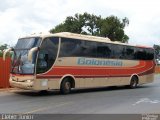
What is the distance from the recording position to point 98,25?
262 ft

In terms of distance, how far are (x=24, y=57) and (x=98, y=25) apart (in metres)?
59.8

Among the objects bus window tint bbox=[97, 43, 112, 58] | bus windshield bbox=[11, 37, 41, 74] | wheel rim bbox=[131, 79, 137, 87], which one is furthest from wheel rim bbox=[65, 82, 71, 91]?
wheel rim bbox=[131, 79, 137, 87]

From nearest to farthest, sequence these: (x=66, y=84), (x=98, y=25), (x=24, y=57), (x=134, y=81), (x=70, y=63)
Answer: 1. (x=24, y=57)
2. (x=66, y=84)
3. (x=70, y=63)
4. (x=134, y=81)
5. (x=98, y=25)

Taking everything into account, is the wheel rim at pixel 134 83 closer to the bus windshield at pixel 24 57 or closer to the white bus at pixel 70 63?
the white bus at pixel 70 63

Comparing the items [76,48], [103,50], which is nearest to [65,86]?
[76,48]

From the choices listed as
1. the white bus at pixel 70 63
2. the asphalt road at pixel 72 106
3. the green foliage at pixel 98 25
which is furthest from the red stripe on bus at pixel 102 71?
the green foliage at pixel 98 25

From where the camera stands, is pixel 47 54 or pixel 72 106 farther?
pixel 47 54

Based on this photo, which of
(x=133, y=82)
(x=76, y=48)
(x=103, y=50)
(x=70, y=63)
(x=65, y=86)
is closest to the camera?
(x=65, y=86)

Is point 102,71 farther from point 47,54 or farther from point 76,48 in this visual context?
point 47,54

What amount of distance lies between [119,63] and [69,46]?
5.66 m

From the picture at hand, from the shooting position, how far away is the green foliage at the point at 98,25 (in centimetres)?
7769

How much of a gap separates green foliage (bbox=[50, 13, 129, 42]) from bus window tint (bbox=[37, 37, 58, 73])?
5646cm

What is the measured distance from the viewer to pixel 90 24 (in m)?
81.4

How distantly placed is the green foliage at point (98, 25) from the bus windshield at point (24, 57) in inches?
2223
